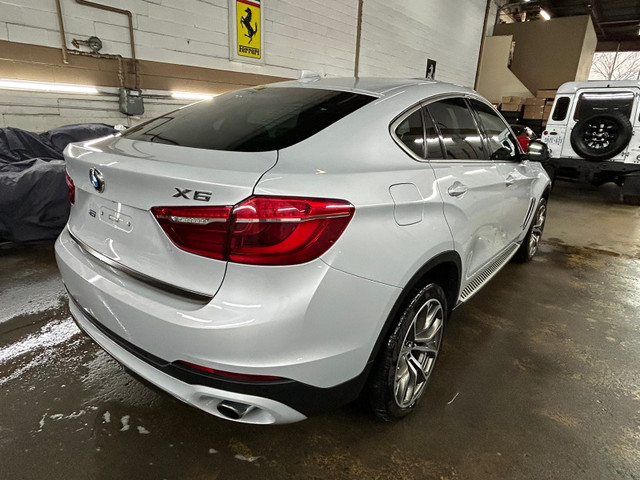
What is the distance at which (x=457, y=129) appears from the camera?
2.14 meters

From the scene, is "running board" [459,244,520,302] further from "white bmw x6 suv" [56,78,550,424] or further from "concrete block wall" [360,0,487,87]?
"concrete block wall" [360,0,487,87]

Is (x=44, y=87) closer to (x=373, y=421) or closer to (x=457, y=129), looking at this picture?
(x=457, y=129)

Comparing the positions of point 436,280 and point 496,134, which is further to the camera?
point 496,134

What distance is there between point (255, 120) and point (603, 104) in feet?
25.0

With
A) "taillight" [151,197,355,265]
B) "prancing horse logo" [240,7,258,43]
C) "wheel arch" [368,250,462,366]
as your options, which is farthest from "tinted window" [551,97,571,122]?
"taillight" [151,197,355,265]

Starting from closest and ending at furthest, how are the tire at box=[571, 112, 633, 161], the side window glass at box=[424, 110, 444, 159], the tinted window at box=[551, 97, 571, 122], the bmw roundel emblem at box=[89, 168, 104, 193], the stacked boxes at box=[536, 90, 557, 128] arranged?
1. the bmw roundel emblem at box=[89, 168, 104, 193]
2. the side window glass at box=[424, 110, 444, 159]
3. the tire at box=[571, 112, 633, 161]
4. the tinted window at box=[551, 97, 571, 122]
5. the stacked boxes at box=[536, 90, 557, 128]

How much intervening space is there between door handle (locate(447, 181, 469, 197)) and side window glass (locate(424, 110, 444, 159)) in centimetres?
16

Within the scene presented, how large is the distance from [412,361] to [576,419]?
0.83 metres

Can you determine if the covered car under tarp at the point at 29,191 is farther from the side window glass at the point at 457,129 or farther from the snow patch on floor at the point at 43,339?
the side window glass at the point at 457,129

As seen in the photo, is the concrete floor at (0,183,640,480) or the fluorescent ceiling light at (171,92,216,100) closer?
the concrete floor at (0,183,640,480)

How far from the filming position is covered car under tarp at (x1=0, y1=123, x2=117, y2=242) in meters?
3.52

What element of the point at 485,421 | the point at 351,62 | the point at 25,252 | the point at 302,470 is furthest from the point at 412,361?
the point at 351,62

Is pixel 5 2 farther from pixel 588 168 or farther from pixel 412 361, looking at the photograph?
pixel 588 168

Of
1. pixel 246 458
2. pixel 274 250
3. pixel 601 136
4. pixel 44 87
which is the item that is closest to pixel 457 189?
pixel 274 250
